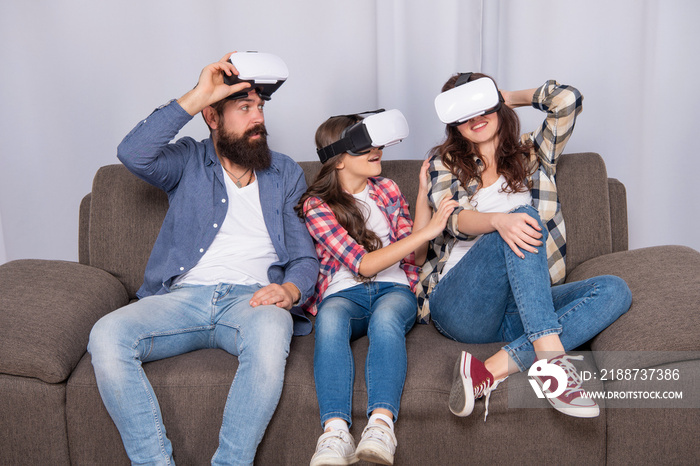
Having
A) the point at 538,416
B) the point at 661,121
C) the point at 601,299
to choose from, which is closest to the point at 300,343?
the point at 538,416

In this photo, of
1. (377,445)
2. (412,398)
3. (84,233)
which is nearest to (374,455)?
(377,445)

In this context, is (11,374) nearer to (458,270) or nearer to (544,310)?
(458,270)

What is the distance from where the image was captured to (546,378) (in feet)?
5.10

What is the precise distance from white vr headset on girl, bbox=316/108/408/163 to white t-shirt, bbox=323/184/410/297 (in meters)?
0.18

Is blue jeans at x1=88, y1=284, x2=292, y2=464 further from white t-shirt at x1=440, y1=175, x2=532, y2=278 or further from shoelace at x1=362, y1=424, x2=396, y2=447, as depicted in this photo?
white t-shirt at x1=440, y1=175, x2=532, y2=278

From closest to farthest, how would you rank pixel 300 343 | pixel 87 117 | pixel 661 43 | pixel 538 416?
pixel 538 416, pixel 300 343, pixel 661 43, pixel 87 117

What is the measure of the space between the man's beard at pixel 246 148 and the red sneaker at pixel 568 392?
41.3 inches

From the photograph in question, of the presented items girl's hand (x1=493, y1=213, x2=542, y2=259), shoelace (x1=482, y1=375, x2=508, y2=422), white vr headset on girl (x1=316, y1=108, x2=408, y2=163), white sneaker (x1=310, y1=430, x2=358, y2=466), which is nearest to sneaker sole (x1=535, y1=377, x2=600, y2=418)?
shoelace (x1=482, y1=375, x2=508, y2=422)

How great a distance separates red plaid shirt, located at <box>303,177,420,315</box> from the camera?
6.24 feet

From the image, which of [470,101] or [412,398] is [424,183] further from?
[412,398]

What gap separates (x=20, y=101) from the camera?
2.86 metres

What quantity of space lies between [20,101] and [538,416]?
8.36 feet

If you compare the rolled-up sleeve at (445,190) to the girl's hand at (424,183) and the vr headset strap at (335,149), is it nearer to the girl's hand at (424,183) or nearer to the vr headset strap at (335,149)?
the girl's hand at (424,183)

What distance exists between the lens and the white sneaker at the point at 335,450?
1428 mm
